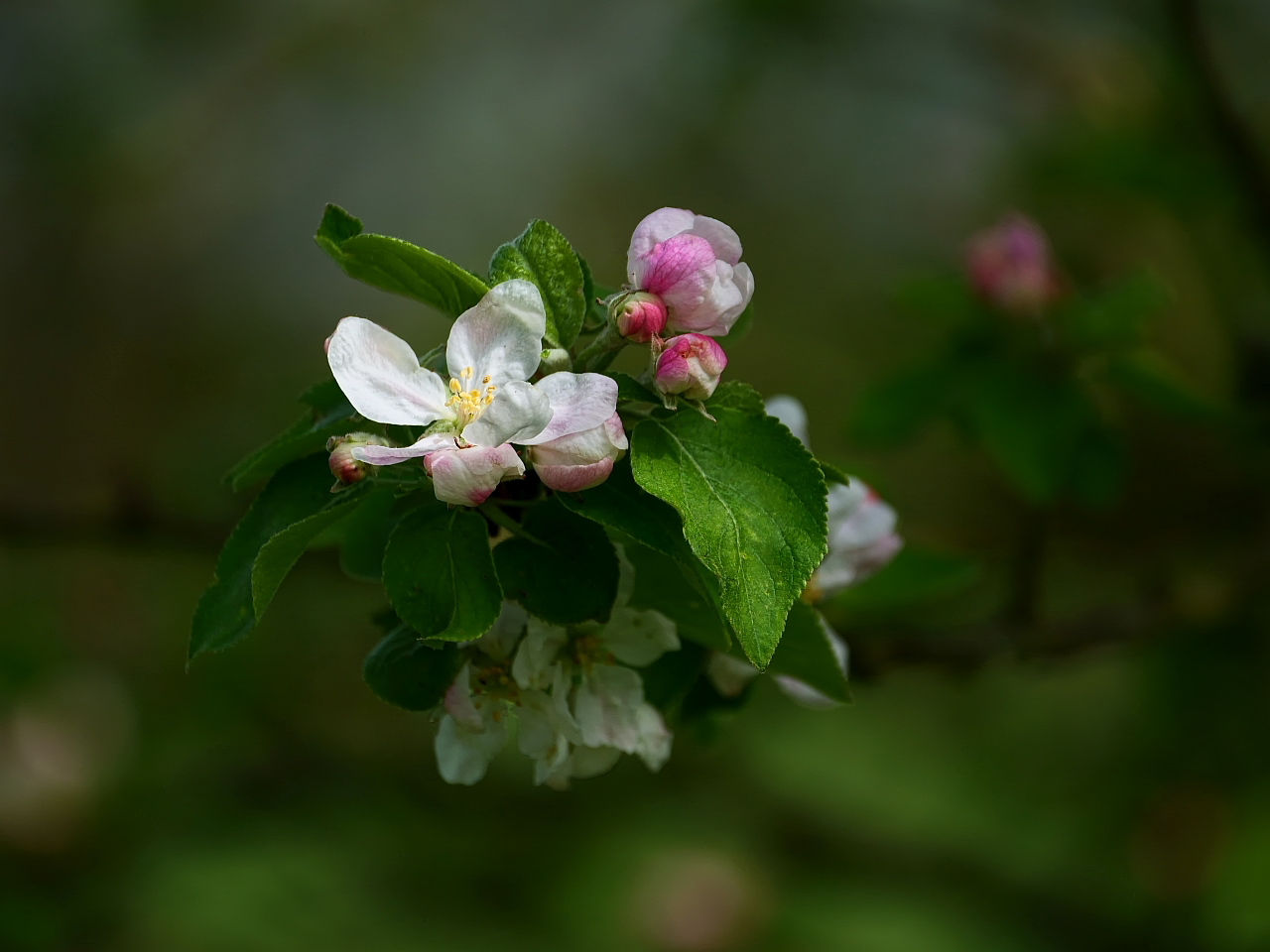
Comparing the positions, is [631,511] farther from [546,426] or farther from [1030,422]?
[1030,422]

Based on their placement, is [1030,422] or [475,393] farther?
[1030,422]

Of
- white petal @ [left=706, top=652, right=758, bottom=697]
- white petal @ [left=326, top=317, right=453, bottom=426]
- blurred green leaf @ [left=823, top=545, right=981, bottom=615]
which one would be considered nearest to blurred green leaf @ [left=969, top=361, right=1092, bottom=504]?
blurred green leaf @ [left=823, top=545, right=981, bottom=615]

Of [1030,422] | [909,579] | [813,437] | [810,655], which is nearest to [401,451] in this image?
[810,655]

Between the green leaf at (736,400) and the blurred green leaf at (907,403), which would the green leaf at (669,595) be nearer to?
the green leaf at (736,400)

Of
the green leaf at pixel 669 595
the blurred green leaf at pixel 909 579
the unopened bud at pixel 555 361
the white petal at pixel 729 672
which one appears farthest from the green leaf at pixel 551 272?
the blurred green leaf at pixel 909 579

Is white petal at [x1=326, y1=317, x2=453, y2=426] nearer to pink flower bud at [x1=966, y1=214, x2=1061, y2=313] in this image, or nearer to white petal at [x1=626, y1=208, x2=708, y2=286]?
white petal at [x1=626, y1=208, x2=708, y2=286]

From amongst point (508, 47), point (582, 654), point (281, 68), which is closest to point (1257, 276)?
point (582, 654)

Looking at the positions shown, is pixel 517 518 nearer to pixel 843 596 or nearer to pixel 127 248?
pixel 843 596
